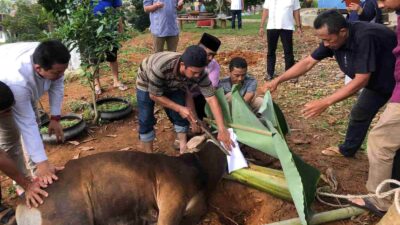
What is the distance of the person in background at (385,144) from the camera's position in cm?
334

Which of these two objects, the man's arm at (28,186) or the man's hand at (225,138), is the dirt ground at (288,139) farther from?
the man's arm at (28,186)

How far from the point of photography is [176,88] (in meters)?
4.51

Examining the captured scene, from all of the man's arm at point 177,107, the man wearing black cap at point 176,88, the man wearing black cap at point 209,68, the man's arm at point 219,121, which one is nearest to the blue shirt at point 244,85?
the man wearing black cap at point 209,68

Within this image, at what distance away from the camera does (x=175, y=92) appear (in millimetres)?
4598

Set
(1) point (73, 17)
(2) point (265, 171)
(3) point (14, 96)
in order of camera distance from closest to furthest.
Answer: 1. (3) point (14, 96)
2. (2) point (265, 171)
3. (1) point (73, 17)

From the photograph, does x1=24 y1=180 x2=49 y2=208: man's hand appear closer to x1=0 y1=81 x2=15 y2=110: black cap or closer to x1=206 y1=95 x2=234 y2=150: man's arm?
x1=0 y1=81 x2=15 y2=110: black cap

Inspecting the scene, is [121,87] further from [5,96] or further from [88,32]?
[5,96]

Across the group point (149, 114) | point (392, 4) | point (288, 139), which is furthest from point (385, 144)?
point (149, 114)

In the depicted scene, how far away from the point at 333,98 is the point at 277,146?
0.89 metres

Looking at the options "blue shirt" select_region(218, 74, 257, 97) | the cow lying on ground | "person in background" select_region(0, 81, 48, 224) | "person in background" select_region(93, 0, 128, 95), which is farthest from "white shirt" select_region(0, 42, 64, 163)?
"person in background" select_region(93, 0, 128, 95)

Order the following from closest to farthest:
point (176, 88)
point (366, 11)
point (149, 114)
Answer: point (176, 88) < point (149, 114) < point (366, 11)

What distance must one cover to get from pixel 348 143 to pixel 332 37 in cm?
157

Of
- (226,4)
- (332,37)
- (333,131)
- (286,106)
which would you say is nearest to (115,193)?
(332,37)

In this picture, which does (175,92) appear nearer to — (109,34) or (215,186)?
(215,186)
